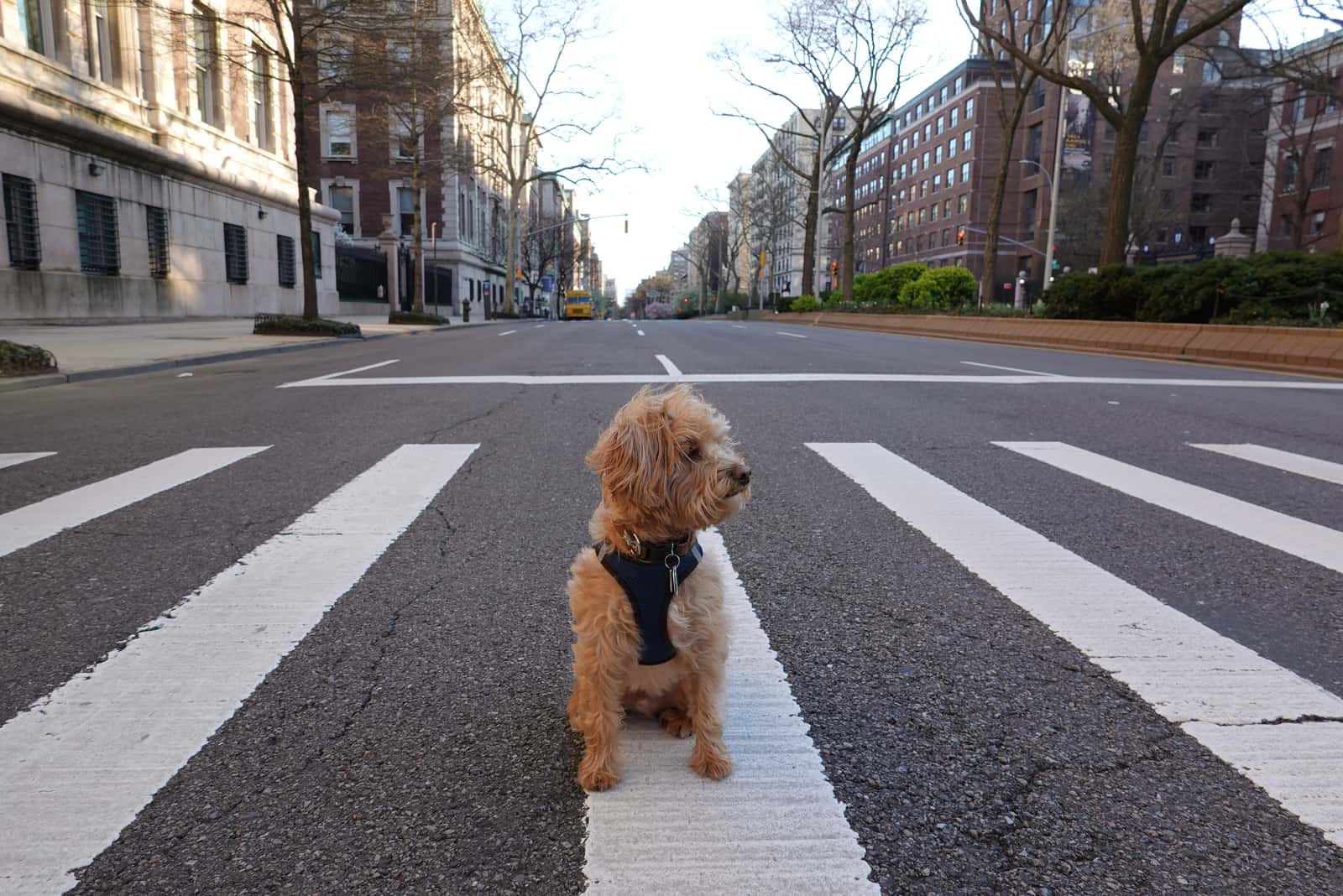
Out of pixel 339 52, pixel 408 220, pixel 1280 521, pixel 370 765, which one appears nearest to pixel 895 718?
pixel 370 765

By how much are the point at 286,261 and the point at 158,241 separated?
29.5ft

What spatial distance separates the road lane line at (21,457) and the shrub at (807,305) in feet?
139

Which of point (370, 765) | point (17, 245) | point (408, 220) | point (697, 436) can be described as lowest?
point (370, 765)

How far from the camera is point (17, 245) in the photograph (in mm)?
19906

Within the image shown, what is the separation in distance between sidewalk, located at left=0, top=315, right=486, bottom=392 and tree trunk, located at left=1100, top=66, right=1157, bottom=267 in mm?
20003

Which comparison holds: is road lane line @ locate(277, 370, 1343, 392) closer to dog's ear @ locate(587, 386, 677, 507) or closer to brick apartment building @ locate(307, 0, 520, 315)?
dog's ear @ locate(587, 386, 677, 507)

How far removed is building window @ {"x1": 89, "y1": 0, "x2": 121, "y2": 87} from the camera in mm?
23219

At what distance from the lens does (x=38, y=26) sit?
21266 mm

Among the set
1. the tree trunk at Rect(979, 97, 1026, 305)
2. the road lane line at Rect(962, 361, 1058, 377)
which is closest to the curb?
the road lane line at Rect(962, 361, 1058, 377)

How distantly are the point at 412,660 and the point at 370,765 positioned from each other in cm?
65

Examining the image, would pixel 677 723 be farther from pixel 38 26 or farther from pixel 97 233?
pixel 38 26

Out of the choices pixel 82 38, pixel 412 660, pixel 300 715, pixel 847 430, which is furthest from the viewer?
pixel 82 38

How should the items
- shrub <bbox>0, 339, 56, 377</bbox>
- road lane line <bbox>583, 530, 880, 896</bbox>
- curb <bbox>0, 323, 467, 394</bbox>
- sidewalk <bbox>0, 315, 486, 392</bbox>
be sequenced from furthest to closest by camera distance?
1. sidewalk <bbox>0, 315, 486, 392</bbox>
2. shrub <bbox>0, 339, 56, 377</bbox>
3. curb <bbox>0, 323, 467, 394</bbox>
4. road lane line <bbox>583, 530, 880, 896</bbox>

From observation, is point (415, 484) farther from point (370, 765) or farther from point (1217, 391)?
point (1217, 391)
